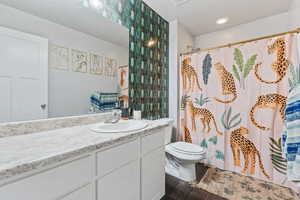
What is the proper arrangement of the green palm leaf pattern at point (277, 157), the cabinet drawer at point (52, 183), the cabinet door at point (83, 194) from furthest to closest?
the green palm leaf pattern at point (277, 157)
the cabinet door at point (83, 194)
the cabinet drawer at point (52, 183)

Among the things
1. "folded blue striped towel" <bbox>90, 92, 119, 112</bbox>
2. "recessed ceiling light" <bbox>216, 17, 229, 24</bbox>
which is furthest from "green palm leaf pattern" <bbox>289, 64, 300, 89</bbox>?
"folded blue striped towel" <bbox>90, 92, 119, 112</bbox>

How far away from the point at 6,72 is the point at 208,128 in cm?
226

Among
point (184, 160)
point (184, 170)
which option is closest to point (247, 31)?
point (184, 160)

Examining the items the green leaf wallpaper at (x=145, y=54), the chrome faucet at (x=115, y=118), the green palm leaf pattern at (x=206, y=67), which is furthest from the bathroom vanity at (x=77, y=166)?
the green palm leaf pattern at (x=206, y=67)

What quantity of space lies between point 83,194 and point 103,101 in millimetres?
886

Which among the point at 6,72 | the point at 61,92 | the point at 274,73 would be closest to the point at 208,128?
the point at 274,73

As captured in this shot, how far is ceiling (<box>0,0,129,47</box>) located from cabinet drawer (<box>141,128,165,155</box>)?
1.07 meters

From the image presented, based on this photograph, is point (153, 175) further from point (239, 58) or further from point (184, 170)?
point (239, 58)

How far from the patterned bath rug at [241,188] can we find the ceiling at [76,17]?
197 centimetres

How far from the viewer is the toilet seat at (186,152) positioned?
163 cm

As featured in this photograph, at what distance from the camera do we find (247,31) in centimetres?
237

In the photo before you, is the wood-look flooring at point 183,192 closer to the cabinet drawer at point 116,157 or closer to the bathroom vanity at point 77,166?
the bathroom vanity at point 77,166

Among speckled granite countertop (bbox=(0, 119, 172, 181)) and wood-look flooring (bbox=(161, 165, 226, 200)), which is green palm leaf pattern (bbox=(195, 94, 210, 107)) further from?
speckled granite countertop (bbox=(0, 119, 172, 181))

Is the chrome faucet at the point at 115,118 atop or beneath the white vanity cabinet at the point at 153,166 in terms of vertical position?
atop
